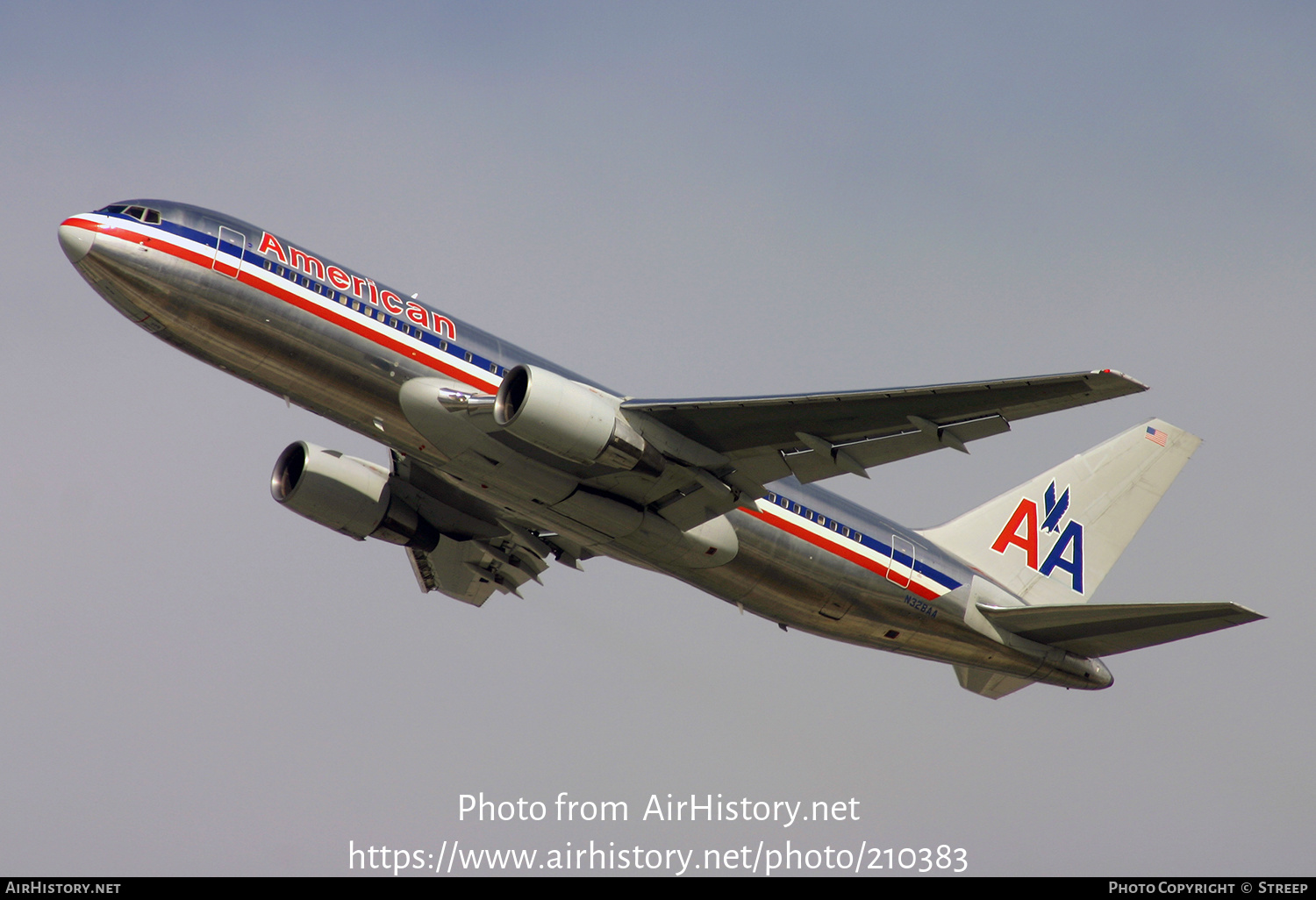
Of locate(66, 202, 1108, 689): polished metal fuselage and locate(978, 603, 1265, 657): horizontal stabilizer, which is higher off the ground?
locate(66, 202, 1108, 689): polished metal fuselage

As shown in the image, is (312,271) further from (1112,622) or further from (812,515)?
(1112,622)

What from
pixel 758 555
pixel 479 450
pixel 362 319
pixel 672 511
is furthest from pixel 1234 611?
pixel 362 319

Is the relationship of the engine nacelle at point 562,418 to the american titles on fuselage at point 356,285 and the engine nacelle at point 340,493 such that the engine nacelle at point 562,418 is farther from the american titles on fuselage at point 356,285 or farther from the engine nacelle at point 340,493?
the engine nacelle at point 340,493

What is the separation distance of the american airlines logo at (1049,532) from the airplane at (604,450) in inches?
116

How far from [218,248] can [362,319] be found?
10.3 feet

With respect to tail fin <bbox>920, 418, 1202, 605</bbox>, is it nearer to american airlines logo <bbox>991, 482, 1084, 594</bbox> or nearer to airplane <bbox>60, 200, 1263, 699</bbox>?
american airlines logo <bbox>991, 482, 1084, 594</bbox>

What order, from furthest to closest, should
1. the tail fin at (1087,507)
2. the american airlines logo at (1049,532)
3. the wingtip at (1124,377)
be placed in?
the tail fin at (1087,507), the american airlines logo at (1049,532), the wingtip at (1124,377)

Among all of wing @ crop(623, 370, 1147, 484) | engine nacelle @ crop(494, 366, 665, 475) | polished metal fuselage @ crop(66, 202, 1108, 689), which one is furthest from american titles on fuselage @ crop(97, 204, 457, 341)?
wing @ crop(623, 370, 1147, 484)

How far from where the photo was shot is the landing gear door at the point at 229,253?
26.3 meters

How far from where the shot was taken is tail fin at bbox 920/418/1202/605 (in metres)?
36.5

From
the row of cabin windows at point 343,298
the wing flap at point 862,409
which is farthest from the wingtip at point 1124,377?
the row of cabin windows at point 343,298

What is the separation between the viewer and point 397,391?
2684 cm

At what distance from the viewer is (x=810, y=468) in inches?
1097

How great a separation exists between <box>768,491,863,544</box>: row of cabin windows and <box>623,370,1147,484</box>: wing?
1782mm
